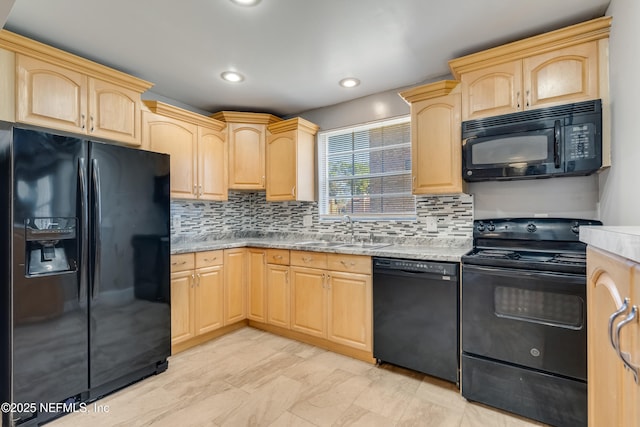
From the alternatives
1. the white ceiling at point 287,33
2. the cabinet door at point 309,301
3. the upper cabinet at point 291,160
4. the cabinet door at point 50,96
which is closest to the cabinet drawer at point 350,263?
the cabinet door at point 309,301

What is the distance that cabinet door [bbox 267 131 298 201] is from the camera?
3.28 meters

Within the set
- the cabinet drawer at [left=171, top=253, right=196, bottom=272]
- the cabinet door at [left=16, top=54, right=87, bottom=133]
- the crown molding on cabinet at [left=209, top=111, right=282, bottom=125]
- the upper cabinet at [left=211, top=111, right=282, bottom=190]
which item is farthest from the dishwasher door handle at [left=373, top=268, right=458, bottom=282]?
the cabinet door at [left=16, top=54, right=87, bottom=133]

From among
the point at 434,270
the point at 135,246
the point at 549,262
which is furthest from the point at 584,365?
the point at 135,246

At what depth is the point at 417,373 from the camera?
2316mm

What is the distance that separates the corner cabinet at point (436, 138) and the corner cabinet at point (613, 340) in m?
1.31

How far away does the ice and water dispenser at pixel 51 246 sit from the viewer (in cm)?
171

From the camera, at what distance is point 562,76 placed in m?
1.90

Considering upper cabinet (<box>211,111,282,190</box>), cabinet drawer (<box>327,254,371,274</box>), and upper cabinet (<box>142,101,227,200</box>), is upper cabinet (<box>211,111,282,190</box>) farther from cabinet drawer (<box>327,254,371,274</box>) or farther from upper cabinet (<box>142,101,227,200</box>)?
cabinet drawer (<box>327,254,371,274</box>)

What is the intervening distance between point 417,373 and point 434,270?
85cm

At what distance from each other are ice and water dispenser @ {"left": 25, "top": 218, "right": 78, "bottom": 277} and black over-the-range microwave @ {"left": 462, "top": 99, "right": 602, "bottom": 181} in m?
2.63

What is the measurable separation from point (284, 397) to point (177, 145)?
2.34 meters

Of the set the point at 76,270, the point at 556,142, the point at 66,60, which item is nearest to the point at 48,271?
the point at 76,270

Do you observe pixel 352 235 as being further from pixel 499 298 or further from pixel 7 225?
pixel 7 225

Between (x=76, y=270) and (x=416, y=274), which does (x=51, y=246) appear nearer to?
(x=76, y=270)
